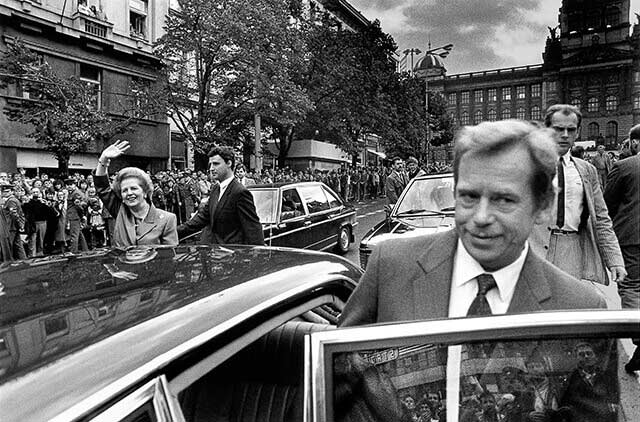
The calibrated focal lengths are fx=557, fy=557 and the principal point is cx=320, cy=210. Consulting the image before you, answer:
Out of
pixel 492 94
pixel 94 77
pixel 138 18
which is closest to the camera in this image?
pixel 94 77

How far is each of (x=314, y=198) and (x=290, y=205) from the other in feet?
3.84

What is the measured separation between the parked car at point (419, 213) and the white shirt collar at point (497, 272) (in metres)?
4.70

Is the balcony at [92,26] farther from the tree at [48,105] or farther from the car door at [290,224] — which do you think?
the car door at [290,224]

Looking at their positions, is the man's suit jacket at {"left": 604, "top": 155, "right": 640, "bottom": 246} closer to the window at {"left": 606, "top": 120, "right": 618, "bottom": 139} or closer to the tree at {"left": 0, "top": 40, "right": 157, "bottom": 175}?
the tree at {"left": 0, "top": 40, "right": 157, "bottom": 175}

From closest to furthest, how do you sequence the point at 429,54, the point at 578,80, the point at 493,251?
the point at 493,251 < the point at 429,54 < the point at 578,80

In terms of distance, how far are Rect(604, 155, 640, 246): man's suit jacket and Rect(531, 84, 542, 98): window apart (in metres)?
118

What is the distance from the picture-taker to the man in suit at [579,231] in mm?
3711

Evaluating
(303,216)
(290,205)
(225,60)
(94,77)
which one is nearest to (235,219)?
(290,205)

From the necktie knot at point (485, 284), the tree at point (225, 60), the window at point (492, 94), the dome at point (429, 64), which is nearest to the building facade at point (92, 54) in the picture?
the tree at point (225, 60)

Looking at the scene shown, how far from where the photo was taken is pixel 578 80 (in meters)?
105

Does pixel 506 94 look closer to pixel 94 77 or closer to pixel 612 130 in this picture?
pixel 612 130

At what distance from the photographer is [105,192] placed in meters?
4.40

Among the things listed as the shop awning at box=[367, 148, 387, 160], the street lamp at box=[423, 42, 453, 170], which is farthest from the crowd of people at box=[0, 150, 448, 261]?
the shop awning at box=[367, 148, 387, 160]

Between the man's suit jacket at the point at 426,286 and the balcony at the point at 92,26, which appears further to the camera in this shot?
the balcony at the point at 92,26
